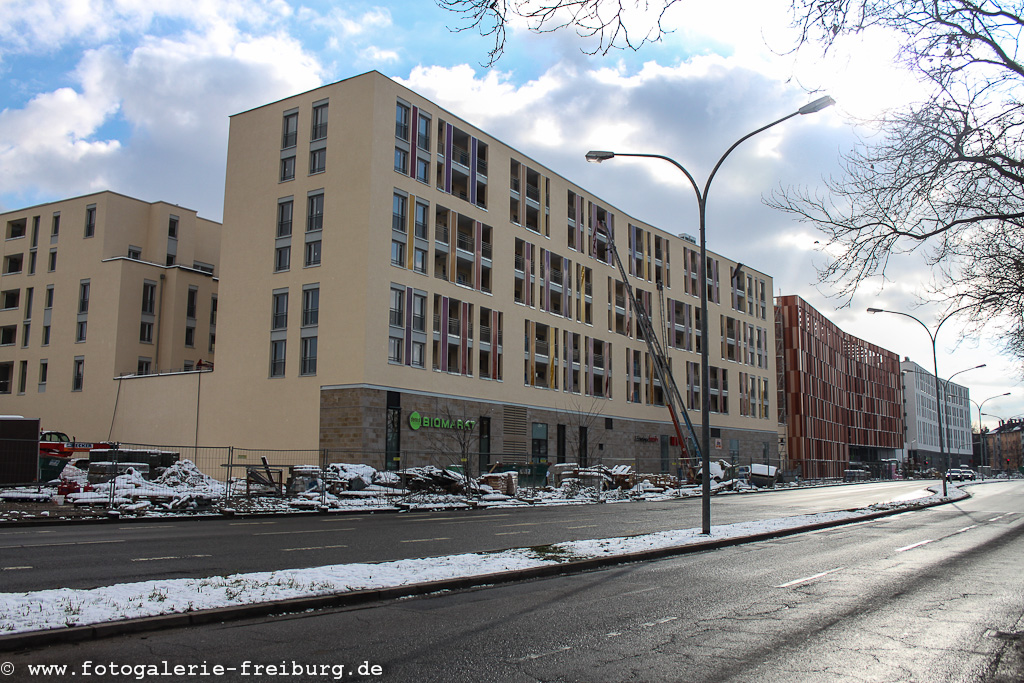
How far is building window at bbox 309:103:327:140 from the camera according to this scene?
144 feet

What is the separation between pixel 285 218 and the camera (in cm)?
4438

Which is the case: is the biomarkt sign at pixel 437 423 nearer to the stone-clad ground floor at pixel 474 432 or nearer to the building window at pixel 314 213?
the stone-clad ground floor at pixel 474 432

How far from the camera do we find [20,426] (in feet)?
85.1

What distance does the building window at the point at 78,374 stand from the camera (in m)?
52.2

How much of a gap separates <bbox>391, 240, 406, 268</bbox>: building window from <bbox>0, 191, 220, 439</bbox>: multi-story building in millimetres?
21148

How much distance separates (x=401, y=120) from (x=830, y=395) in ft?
255

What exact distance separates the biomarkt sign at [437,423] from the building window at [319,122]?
17.2m

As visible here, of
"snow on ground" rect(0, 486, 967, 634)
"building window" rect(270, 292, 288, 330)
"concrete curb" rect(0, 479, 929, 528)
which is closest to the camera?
"snow on ground" rect(0, 486, 967, 634)

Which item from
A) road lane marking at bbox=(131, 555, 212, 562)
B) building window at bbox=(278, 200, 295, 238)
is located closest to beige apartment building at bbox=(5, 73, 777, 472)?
building window at bbox=(278, 200, 295, 238)

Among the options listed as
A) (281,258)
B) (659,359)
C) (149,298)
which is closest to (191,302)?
(149,298)

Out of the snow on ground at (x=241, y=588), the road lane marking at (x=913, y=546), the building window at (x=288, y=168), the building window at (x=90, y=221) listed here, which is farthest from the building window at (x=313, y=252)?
the road lane marking at (x=913, y=546)

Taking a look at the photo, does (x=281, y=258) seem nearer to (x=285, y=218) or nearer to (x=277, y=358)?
(x=285, y=218)

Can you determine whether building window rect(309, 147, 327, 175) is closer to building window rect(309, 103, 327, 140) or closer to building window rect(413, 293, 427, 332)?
building window rect(309, 103, 327, 140)

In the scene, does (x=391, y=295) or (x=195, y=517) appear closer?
(x=195, y=517)
